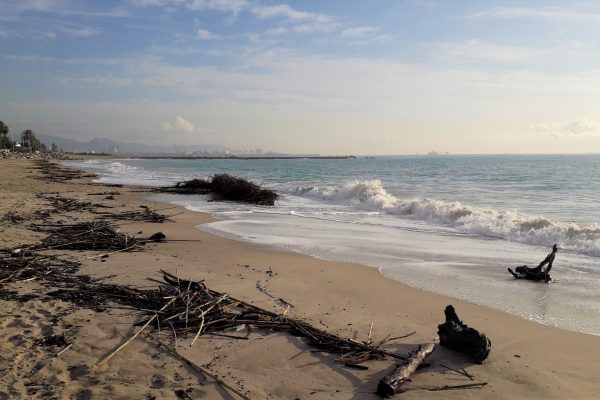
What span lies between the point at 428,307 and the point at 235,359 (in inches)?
115

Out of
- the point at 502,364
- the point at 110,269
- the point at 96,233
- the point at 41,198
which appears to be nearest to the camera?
the point at 502,364

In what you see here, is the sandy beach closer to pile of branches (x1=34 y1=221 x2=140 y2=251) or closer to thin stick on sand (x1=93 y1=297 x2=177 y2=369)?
thin stick on sand (x1=93 y1=297 x2=177 y2=369)

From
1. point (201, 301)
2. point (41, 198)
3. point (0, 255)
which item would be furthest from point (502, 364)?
point (41, 198)

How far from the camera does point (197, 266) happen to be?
769 cm

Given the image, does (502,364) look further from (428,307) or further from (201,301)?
(201,301)

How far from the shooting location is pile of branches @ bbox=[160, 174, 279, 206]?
20625 millimetres

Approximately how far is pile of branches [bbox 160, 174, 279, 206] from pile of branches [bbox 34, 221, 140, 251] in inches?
421

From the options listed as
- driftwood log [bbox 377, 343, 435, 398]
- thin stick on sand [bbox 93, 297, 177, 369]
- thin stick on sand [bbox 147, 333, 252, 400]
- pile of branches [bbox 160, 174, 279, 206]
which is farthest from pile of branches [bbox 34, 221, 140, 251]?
pile of branches [bbox 160, 174, 279, 206]

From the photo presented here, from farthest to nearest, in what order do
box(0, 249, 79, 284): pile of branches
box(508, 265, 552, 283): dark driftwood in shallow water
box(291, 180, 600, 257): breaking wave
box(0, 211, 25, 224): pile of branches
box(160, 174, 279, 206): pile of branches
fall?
box(160, 174, 279, 206): pile of branches
box(0, 211, 25, 224): pile of branches
box(291, 180, 600, 257): breaking wave
box(508, 265, 552, 283): dark driftwood in shallow water
box(0, 249, 79, 284): pile of branches

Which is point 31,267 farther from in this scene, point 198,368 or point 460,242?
point 460,242

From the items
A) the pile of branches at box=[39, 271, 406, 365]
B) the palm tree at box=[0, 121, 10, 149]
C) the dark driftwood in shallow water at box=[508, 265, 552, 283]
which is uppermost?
the palm tree at box=[0, 121, 10, 149]

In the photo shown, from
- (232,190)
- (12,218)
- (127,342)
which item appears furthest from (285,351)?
(232,190)

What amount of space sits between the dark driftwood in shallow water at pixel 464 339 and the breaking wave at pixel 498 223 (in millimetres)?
7357

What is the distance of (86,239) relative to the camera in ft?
29.6
